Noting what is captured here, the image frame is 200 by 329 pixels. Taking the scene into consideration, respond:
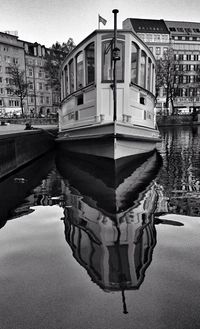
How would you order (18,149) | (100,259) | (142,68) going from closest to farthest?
1. (100,259)
2. (18,149)
3. (142,68)

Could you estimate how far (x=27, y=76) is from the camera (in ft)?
256

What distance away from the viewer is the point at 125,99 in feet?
33.2

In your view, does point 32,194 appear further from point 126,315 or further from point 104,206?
point 126,315

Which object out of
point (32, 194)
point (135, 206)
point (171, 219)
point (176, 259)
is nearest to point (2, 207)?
point (32, 194)

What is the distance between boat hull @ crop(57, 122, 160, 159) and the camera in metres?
9.40

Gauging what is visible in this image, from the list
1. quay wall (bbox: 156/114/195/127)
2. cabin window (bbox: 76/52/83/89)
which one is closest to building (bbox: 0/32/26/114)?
quay wall (bbox: 156/114/195/127)

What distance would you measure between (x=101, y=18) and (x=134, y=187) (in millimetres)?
6975

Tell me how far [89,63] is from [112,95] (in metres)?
1.94

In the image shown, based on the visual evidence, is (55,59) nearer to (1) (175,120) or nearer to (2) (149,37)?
(1) (175,120)

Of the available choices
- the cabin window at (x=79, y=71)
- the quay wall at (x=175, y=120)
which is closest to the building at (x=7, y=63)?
the quay wall at (x=175, y=120)

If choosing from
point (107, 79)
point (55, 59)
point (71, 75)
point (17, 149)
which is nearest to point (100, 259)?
point (17, 149)

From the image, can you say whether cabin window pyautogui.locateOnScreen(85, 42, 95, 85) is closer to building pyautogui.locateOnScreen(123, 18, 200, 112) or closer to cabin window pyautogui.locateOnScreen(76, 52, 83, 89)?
cabin window pyautogui.locateOnScreen(76, 52, 83, 89)

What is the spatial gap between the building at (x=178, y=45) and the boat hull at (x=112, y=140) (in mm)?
67854

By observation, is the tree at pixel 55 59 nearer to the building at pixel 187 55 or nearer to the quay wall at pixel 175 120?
the quay wall at pixel 175 120
